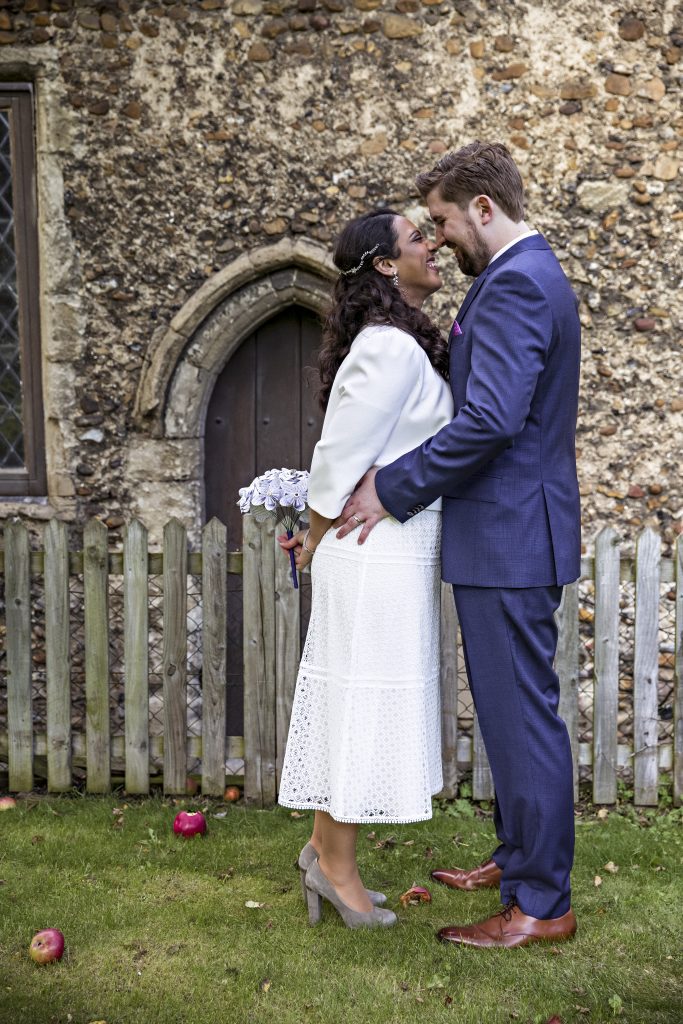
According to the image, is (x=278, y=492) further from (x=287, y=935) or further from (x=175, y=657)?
(x=175, y=657)

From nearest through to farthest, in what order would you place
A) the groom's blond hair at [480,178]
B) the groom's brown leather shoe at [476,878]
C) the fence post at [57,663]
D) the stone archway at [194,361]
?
the groom's blond hair at [480,178], the groom's brown leather shoe at [476,878], the fence post at [57,663], the stone archway at [194,361]

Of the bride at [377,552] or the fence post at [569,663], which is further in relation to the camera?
the fence post at [569,663]

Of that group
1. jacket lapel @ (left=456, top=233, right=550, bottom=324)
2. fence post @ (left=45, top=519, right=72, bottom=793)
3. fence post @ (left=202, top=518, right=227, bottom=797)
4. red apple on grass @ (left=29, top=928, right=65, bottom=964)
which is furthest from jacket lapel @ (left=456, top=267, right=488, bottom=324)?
fence post @ (left=45, top=519, right=72, bottom=793)

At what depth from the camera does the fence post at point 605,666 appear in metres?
4.22

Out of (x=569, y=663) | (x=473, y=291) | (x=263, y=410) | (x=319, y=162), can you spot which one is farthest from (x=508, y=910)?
(x=319, y=162)

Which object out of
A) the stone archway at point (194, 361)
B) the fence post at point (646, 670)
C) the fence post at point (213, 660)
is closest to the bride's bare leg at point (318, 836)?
the fence post at point (213, 660)

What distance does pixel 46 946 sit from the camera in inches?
112

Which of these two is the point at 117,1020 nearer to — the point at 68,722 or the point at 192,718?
the point at 68,722

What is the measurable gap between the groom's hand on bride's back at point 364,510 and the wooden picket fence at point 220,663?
59.6 inches

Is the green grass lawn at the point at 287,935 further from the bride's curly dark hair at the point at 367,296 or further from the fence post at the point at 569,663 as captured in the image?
the bride's curly dark hair at the point at 367,296

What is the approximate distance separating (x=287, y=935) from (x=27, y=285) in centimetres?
375

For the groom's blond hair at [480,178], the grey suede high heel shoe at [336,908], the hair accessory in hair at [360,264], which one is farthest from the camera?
the grey suede high heel shoe at [336,908]

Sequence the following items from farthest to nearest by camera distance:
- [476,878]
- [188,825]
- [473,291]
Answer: [188,825]
[476,878]
[473,291]

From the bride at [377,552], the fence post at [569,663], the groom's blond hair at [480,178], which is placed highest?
the groom's blond hair at [480,178]
